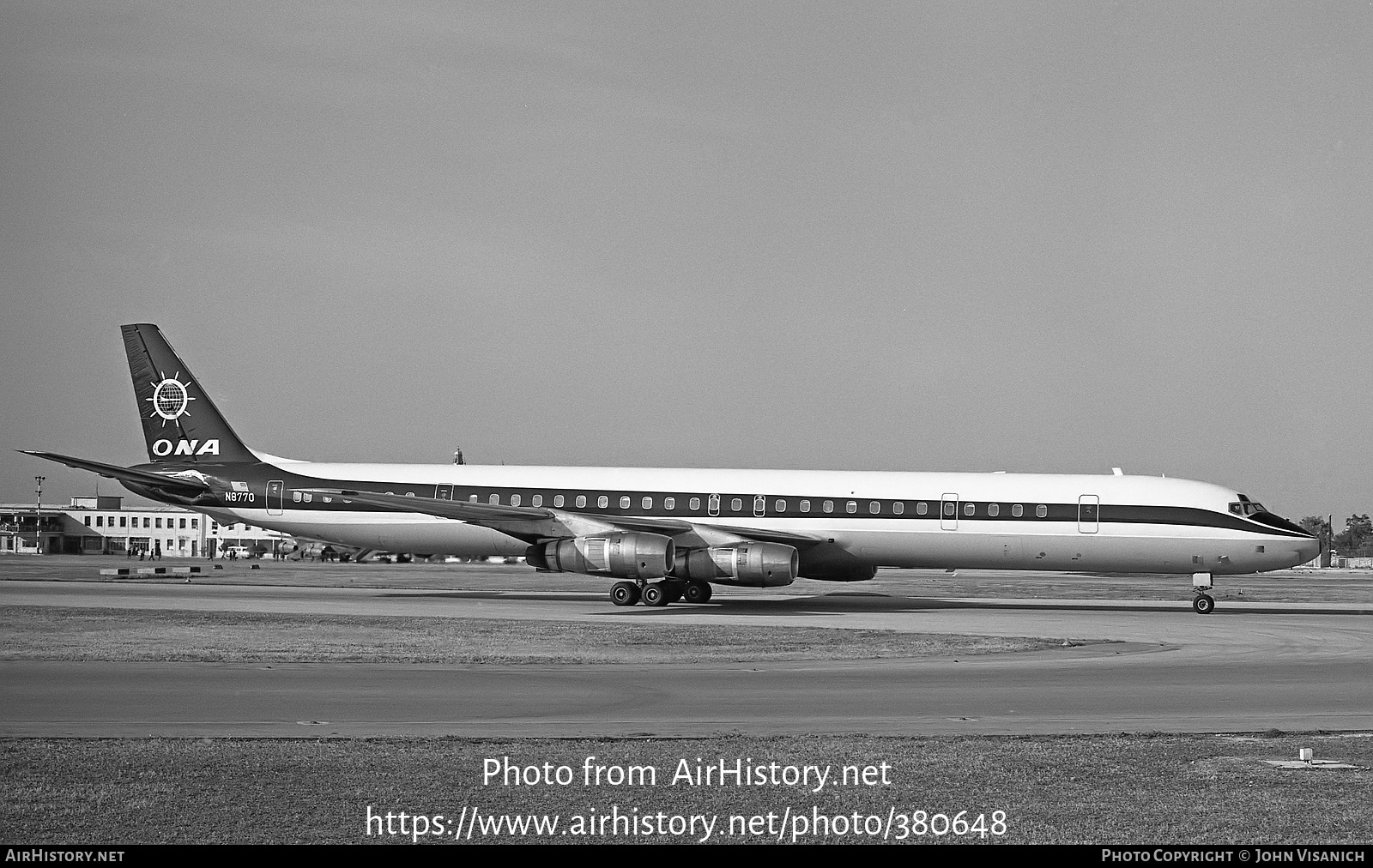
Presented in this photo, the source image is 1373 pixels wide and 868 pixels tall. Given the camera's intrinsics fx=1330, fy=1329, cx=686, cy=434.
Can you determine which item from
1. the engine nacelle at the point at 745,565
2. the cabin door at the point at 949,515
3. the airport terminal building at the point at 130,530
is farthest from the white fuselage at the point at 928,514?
the airport terminal building at the point at 130,530

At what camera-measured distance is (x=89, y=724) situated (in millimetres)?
12664

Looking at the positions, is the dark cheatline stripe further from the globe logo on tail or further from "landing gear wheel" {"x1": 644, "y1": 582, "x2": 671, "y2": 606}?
the globe logo on tail

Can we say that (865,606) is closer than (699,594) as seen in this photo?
No

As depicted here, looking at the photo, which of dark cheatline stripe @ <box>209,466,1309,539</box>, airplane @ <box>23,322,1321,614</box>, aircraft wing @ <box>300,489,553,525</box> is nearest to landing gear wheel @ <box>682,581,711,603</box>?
airplane @ <box>23,322,1321,614</box>

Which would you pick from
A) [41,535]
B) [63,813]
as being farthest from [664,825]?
[41,535]

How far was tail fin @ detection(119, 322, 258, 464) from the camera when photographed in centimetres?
3822

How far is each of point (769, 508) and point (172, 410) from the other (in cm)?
1775

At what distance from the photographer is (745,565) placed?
31172mm

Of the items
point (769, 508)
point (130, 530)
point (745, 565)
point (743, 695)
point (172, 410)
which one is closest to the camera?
point (743, 695)

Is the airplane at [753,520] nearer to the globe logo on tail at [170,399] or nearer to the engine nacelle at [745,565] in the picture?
the engine nacelle at [745,565]

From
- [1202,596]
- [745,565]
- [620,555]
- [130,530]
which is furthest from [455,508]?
[130,530]

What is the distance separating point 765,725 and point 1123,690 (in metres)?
5.73

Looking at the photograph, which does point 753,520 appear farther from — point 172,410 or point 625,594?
point 172,410
